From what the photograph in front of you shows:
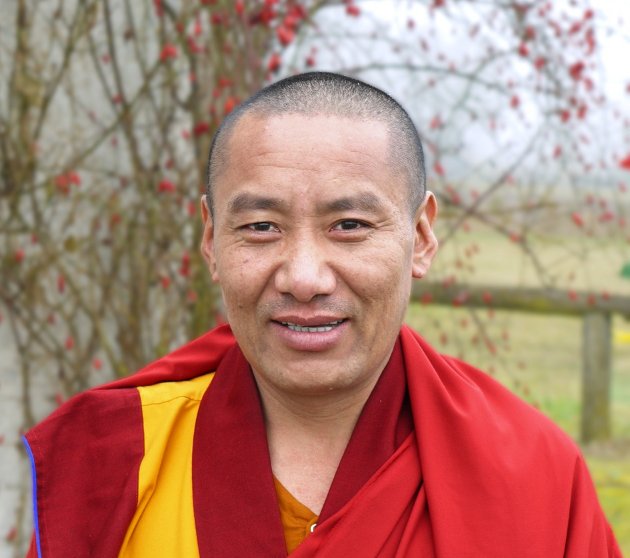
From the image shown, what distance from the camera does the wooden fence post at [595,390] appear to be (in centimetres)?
588

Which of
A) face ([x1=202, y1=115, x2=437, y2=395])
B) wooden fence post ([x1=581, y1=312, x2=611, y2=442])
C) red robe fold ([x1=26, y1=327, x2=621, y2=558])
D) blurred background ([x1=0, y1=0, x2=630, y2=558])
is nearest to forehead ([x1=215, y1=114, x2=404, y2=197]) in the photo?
face ([x1=202, y1=115, x2=437, y2=395])

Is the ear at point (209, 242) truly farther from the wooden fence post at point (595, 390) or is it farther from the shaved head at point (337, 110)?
the wooden fence post at point (595, 390)

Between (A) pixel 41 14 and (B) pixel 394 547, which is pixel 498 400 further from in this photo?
(A) pixel 41 14

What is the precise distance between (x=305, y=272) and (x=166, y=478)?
0.47 m

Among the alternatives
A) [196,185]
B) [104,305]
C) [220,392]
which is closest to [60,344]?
[104,305]

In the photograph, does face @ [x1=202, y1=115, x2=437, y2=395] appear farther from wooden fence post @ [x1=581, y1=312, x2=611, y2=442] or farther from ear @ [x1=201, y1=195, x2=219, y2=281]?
wooden fence post @ [x1=581, y1=312, x2=611, y2=442]

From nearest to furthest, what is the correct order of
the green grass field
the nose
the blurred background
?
the nose → the blurred background → the green grass field

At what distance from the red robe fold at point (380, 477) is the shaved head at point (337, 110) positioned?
35 centimetres

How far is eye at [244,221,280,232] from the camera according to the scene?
5.65ft

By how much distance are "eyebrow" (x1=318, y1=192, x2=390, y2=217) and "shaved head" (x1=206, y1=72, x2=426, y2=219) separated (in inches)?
2.8

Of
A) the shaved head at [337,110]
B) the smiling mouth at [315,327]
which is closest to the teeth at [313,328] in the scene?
the smiling mouth at [315,327]

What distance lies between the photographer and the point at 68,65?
12.1 ft

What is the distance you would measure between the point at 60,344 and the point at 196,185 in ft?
2.57

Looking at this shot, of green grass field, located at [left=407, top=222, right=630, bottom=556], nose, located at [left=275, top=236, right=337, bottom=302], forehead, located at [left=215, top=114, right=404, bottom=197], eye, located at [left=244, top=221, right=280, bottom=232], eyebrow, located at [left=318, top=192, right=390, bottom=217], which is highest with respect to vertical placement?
forehead, located at [left=215, top=114, right=404, bottom=197]
